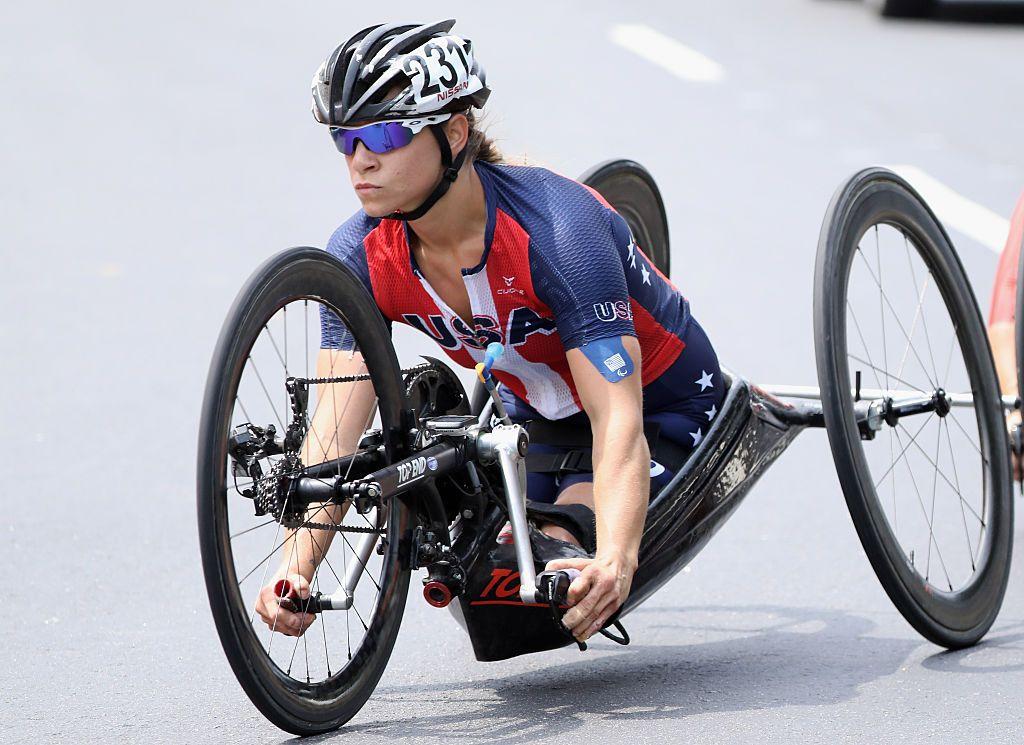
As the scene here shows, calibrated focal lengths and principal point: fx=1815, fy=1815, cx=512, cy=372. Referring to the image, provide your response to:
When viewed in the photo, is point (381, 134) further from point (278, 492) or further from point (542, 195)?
point (278, 492)

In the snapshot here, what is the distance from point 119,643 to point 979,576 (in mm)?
2441

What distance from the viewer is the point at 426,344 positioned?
8.98 metres

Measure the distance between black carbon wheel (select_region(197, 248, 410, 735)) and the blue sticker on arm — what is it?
47 cm

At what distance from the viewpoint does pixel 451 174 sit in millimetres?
4309

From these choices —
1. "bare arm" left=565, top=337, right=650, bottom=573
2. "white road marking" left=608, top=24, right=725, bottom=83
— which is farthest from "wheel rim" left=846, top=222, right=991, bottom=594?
"white road marking" left=608, top=24, right=725, bottom=83

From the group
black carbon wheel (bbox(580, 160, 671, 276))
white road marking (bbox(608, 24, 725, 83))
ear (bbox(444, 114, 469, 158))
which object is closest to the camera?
ear (bbox(444, 114, 469, 158))

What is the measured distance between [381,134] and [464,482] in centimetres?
88

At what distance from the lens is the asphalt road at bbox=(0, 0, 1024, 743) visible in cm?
454

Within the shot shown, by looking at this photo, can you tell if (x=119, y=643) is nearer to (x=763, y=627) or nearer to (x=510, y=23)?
(x=763, y=627)

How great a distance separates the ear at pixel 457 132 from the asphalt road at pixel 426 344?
1368mm

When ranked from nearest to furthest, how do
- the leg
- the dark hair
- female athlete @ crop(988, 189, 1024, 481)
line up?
the dark hair → the leg → female athlete @ crop(988, 189, 1024, 481)

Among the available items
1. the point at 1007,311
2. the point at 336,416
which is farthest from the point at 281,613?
the point at 1007,311

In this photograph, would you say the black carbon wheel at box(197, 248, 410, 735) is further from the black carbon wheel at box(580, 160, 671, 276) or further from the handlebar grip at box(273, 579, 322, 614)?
the black carbon wheel at box(580, 160, 671, 276)

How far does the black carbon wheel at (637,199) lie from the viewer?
5.74m
